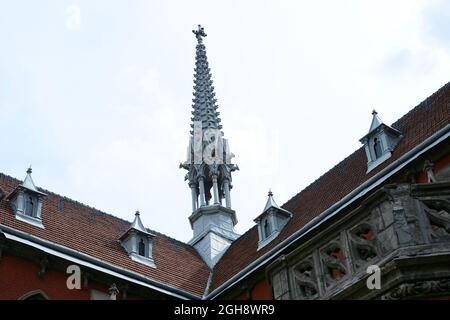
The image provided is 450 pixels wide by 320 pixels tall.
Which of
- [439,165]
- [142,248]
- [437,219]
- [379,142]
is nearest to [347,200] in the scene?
[439,165]

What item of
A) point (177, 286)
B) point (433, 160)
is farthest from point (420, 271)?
point (177, 286)

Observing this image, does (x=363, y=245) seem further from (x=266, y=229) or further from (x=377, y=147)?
(x=266, y=229)

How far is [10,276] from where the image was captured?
683 inches

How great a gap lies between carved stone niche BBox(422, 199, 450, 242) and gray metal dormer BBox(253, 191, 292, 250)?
11.8 meters

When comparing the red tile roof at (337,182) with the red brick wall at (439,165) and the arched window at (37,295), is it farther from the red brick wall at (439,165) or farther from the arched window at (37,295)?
the arched window at (37,295)

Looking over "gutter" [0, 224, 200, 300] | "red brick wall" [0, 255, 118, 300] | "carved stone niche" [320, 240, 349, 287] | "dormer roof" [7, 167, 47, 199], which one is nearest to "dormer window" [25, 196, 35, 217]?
"dormer roof" [7, 167, 47, 199]

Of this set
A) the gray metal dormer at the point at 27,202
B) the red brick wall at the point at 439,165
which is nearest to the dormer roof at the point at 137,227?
the gray metal dormer at the point at 27,202

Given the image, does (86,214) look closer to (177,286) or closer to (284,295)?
(177,286)

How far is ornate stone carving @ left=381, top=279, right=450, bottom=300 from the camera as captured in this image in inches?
360

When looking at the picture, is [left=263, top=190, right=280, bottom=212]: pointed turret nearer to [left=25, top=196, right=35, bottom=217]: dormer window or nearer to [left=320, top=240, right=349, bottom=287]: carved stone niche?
[left=25, top=196, right=35, bottom=217]: dormer window

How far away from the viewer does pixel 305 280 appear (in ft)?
35.6

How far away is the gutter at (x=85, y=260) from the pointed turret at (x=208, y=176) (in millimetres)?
5252

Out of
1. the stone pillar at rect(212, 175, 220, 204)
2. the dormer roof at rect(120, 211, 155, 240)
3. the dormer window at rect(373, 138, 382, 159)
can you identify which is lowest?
the dormer roof at rect(120, 211, 155, 240)
